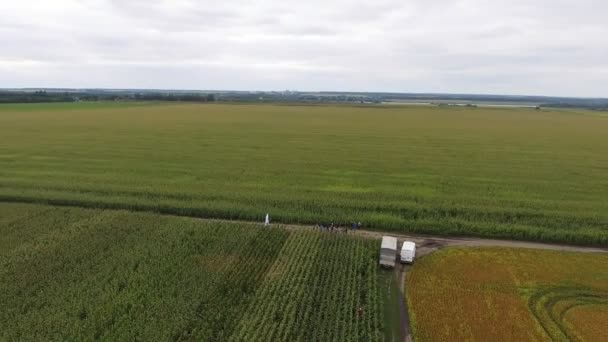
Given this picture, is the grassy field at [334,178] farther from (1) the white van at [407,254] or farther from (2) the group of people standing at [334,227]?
(1) the white van at [407,254]

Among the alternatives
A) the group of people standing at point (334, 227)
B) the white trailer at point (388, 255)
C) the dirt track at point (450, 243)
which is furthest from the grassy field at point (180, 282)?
the dirt track at point (450, 243)

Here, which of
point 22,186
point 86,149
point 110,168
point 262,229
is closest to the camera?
point 262,229

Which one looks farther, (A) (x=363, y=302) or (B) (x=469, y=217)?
(B) (x=469, y=217)

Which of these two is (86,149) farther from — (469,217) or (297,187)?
(469,217)

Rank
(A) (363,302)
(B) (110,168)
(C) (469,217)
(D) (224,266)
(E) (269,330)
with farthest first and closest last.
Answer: (B) (110,168)
(C) (469,217)
(D) (224,266)
(A) (363,302)
(E) (269,330)

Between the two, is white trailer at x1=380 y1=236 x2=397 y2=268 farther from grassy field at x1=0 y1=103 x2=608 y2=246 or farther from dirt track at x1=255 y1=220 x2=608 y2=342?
grassy field at x1=0 y1=103 x2=608 y2=246

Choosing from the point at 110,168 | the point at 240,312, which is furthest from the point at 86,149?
the point at 240,312
